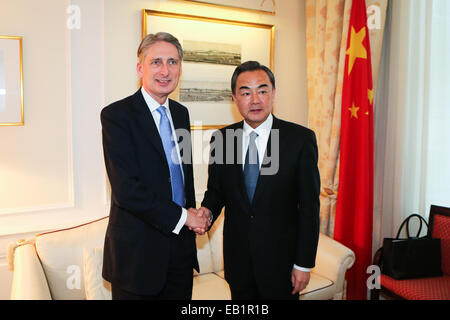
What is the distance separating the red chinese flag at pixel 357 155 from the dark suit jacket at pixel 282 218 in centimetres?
145

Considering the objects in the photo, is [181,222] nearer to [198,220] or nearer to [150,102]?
[198,220]

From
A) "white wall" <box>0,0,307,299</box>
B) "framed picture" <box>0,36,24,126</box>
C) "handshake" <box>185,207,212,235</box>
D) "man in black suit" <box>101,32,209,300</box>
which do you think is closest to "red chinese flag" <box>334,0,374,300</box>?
"white wall" <box>0,0,307,299</box>

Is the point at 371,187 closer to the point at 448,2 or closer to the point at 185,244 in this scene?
the point at 448,2

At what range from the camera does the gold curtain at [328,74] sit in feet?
10.6

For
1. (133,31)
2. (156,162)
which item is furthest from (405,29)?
(156,162)

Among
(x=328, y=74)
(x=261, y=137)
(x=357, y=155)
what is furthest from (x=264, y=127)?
(x=328, y=74)

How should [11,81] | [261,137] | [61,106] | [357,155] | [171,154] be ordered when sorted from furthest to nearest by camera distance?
1. [357,155]
2. [61,106]
3. [11,81]
4. [261,137]
5. [171,154]

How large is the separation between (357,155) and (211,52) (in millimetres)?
1438

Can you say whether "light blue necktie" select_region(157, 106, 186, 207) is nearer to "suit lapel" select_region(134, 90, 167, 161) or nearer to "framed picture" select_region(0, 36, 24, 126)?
"suit lapel" select_region(134, 90, 167, 161)

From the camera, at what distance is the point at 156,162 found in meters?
1.65

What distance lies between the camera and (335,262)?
109 inches

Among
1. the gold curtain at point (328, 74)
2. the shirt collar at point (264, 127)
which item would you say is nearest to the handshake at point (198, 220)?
the shirt collar at point (264, 127)

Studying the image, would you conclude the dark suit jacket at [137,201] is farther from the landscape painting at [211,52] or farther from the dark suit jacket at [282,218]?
the landscape painting at [211,52]

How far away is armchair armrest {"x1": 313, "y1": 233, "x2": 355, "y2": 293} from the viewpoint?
9.04 feet
